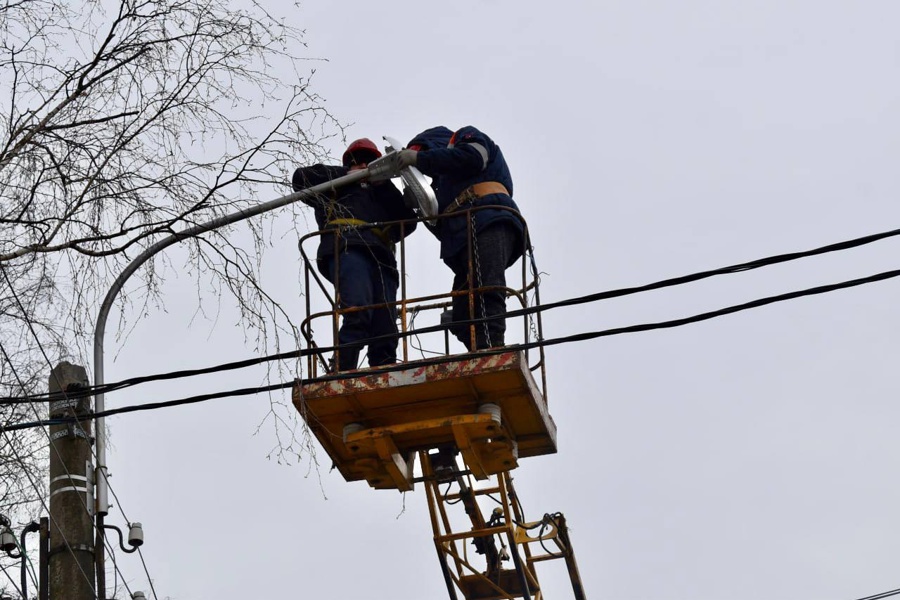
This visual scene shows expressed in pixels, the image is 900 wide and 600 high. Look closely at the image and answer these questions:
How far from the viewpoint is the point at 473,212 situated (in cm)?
1191

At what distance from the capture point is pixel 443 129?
12.5m

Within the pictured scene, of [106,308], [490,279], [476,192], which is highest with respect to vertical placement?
[476,192]

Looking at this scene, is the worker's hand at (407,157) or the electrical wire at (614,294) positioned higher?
the worker's hand at (407,157)

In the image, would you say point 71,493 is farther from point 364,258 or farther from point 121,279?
point 364,258

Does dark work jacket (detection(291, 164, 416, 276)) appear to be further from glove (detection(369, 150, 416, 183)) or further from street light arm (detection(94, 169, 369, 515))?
street light arm (detection(94, 169, 369, 515))

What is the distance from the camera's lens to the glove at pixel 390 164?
11.7 meters

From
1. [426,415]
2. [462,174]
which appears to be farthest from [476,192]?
[426,415]

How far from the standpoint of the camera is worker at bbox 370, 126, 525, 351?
1176 centimetres

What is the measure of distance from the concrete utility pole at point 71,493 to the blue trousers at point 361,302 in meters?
3.06

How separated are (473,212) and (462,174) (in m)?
0.37

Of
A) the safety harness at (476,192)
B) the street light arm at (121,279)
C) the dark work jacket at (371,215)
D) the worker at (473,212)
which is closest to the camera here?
the street light arm at (121,279)

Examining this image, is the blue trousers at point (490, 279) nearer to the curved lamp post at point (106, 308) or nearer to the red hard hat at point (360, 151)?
the red hard hat at point (360, 151)

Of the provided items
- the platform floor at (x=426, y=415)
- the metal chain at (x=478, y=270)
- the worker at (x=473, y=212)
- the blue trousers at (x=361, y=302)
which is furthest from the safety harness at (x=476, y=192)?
the platform floor at (x=426, y=415)

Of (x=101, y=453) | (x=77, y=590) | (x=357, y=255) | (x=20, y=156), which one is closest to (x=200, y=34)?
(x=20, y=156)
